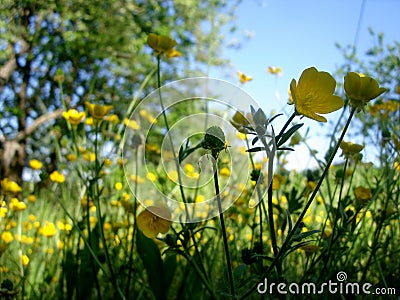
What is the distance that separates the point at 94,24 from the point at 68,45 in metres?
0.65

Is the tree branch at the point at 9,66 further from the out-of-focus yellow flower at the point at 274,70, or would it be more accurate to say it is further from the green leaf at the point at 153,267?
the green leaf at the point at 153,267

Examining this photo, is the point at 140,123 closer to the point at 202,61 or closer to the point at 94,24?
Result: the point at 94,24

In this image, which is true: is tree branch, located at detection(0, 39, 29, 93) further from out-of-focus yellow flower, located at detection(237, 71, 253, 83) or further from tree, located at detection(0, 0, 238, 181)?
out-of-focus yellow flower, located at detection(237, 71, 253, 83)

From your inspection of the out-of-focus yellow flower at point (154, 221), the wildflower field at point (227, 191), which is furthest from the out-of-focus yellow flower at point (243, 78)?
the out-of-focus yellow flower at point (154, 221)

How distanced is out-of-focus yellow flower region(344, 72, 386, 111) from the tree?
15.5 ft

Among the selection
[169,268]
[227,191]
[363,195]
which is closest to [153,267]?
[169,268]

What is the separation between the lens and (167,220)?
0.61 meters

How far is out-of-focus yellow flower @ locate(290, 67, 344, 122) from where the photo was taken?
474 mm

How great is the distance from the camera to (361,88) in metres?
0.51

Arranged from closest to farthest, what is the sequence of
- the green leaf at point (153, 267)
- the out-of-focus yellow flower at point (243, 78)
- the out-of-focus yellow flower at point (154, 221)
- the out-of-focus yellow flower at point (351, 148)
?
the out-of-focus yellow flower at point (154, 221)
the out-of-focus yellow flower at point (351, 148)
the green leaf at point (153, 267)
the out-of-focus yellow flower at point (243, 78)

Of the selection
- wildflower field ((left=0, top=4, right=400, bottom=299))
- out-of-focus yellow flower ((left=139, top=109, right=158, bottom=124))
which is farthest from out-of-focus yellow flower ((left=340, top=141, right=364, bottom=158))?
out-of-focus yellow flower ((left=139, top=109, right=158, bottom=124))

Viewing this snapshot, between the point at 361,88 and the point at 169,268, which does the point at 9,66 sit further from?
the point at 361,88

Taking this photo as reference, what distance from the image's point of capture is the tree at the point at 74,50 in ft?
16.8

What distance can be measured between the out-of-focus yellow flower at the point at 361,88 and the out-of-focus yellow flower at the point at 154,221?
298mm
